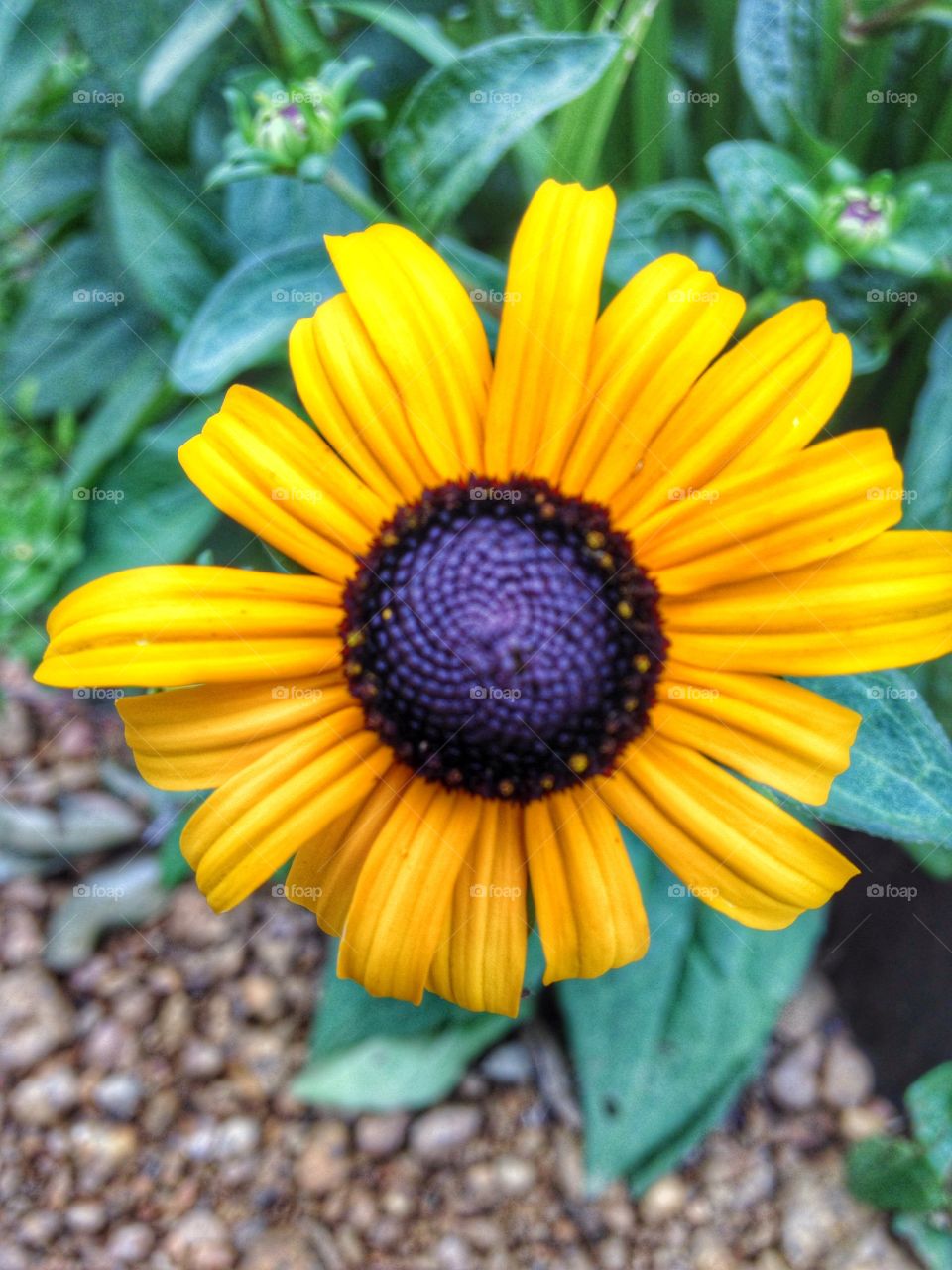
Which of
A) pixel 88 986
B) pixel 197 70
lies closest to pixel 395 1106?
pixel 88 986

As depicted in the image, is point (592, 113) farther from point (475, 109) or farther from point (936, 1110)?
point (936, 1110)

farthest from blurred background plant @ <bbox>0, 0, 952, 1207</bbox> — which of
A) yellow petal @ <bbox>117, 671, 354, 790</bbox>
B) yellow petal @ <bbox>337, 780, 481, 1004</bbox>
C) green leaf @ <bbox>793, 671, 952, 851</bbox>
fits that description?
yellow petal @ <bbox>337, 780, 481, 1004</bbox>

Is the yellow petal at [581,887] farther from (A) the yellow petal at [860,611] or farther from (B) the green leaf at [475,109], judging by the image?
(B) the green leaf at [475,109]

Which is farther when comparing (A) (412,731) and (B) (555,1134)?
(B) (555,1134)

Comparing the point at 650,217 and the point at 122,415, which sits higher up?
the point at 650,217

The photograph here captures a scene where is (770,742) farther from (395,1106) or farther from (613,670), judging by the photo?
(395,1106)

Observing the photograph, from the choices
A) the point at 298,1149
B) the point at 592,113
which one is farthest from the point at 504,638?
the point at 298,1149

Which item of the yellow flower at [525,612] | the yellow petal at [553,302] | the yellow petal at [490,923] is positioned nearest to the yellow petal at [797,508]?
the yellow flower at [525,612]
